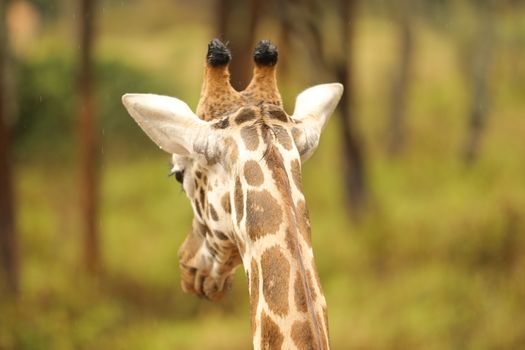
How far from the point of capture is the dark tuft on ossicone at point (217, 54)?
2275 mm

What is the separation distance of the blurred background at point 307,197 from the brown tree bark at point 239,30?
0.06 ft

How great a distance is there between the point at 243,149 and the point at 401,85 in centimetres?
949

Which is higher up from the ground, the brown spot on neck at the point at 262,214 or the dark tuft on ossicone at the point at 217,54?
the dark tuft on ossicone at the point at 217,54

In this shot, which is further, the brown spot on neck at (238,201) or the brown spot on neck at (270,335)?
the brown spot on neck at (238,201)

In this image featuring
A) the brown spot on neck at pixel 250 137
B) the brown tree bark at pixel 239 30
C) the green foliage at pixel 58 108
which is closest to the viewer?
the brown spot on neck at pixel 250 137

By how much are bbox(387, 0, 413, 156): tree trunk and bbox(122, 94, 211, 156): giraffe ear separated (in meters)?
9.27

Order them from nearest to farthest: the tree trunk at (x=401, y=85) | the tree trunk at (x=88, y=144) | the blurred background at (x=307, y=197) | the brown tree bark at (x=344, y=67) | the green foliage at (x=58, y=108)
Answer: the blurred background at (x=307, y=197) → the tree trunk at (x=88, y=144) → the brown tree bark at (x=344, y=67) → the tree trunk at (x=401, y=85) → the green foliage at (x=58, y=108)

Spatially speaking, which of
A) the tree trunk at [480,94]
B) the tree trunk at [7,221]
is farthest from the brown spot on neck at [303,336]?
the tree trunk at [480,94]

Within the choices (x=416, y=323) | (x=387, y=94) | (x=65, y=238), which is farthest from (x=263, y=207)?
(x=387, y=94)

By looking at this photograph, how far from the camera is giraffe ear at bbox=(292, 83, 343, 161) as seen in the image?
230cm

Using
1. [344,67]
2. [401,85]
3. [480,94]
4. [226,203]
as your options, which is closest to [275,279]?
[226,203]

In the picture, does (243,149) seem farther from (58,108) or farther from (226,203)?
(58,108)

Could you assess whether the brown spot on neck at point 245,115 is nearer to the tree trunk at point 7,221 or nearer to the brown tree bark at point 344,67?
the tree trunk at point 7,221

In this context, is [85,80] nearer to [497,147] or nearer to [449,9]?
[497,147]
